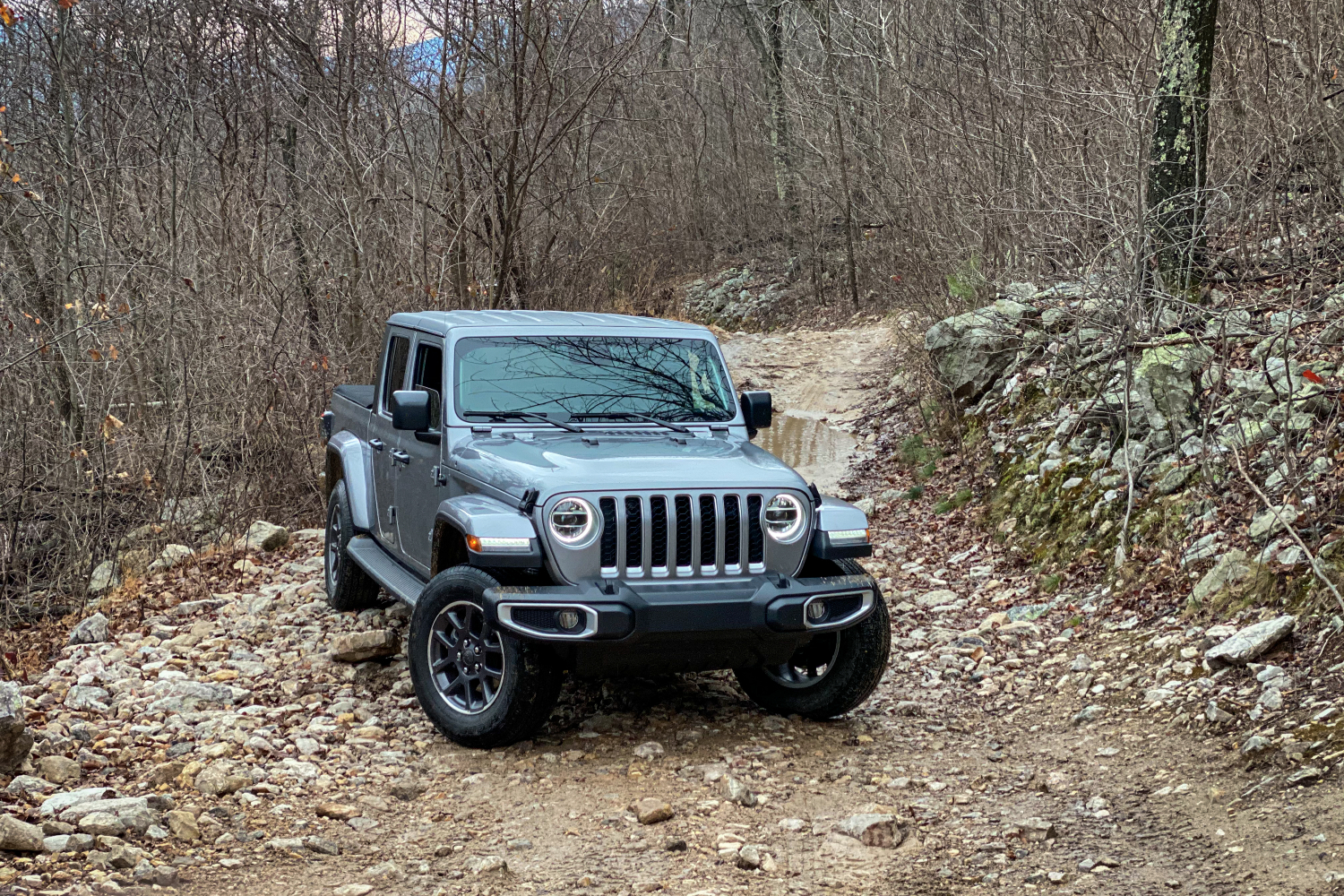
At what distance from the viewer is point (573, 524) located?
16.6ft

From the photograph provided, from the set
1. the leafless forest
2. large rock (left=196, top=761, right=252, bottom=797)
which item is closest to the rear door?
large rock (left=196, top=761, right=252, bottom=797)

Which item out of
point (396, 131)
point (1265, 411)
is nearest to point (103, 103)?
point (396, 131)

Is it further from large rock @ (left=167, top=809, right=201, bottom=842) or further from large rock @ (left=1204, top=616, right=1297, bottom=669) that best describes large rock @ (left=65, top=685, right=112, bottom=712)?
large rock @ (left=1204, top=616, right=1297, bottom=669)

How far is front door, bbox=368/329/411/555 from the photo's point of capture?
22.3 feet

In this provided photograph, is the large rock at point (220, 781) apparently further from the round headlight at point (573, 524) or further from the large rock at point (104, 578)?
the large rock at point (104, 578)

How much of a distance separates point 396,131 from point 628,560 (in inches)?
403

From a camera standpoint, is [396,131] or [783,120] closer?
[396,131]

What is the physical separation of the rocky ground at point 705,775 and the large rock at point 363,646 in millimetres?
15

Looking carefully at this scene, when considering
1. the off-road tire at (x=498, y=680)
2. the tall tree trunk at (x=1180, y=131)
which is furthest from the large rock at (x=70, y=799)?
the tall tree trunk at (x=1180, y=131)

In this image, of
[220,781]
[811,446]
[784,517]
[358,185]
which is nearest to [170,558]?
[220,781]

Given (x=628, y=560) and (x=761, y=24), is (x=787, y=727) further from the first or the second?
(x=761, y=24)

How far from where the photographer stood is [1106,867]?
4.07 m

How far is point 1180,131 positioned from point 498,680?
275 inches

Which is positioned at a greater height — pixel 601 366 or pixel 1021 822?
pixel 601 366
